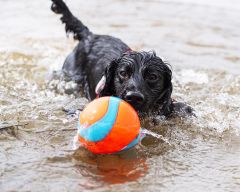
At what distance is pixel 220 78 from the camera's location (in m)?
8.27

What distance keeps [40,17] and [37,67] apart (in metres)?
4.31

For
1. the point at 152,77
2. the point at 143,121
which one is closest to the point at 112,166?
the point at 143,121

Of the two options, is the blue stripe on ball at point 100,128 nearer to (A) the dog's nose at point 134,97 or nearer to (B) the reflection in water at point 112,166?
(B) the reflection in water at point 112,166

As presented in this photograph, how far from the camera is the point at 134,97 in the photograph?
17.0ft

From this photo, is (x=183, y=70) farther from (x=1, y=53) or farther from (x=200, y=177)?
(x=200, y=177)

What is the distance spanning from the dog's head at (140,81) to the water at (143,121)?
0.37 meters


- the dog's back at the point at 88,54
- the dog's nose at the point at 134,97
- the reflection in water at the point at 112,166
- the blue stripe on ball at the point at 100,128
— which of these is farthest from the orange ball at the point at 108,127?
the dog's back at the point at 88,54

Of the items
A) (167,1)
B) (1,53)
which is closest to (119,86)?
(1,53)

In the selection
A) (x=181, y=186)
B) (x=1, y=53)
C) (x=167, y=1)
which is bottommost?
(x=181, y=186)

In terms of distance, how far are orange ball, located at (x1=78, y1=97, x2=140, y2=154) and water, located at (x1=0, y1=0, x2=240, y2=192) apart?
0.71 feet

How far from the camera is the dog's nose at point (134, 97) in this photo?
516 cm

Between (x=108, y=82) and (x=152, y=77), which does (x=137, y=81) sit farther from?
(x=108, y=82)

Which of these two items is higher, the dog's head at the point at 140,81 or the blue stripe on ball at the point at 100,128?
the dog's head at the point at 140,81

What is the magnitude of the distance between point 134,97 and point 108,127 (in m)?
0.84
